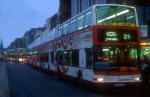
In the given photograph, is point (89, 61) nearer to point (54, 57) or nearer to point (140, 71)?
point (140, 71)

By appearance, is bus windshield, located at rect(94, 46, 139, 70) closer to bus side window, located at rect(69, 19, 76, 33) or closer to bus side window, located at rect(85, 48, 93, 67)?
bus side window, located at rect(85, 48, 93, 67)

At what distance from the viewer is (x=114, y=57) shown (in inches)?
599

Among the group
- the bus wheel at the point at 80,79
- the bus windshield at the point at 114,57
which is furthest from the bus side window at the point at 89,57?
the bus wheel at the point at 80,79

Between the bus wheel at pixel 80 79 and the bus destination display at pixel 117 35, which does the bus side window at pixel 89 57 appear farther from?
the bus wheel at pixel 80 79

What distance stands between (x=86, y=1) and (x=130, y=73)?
2875 centimetres

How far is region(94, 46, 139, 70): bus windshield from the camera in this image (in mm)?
15000

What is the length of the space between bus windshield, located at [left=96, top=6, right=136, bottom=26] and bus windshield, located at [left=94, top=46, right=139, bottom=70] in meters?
1.27

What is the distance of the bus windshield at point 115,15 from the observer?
1552cm

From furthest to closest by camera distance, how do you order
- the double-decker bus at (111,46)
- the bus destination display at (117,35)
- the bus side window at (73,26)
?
the bus side window at (73,26)
the bus destination display at (117,35)
the double-decker bus at (111,46)

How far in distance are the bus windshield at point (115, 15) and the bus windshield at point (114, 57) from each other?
1272 mm

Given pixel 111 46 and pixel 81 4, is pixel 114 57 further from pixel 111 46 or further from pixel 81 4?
pixel 81 4

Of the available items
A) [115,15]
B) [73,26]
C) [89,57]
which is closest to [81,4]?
[73,26]

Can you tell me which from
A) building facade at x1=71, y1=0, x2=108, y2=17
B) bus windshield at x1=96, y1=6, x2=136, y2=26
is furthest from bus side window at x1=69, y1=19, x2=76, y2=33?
building facade at x1=71, y1=0, x2=108, y2=17

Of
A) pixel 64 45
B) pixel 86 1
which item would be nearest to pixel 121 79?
pixel 64 45
